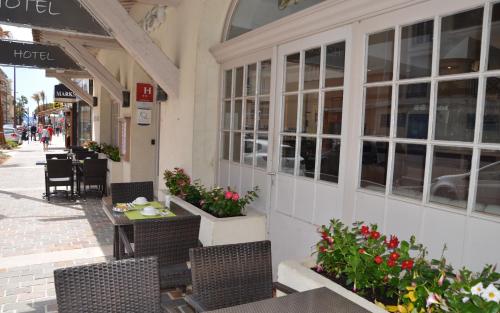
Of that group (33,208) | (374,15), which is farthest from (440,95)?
(33,208)

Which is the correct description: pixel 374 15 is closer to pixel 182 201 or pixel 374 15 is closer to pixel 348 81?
pixel 348 81

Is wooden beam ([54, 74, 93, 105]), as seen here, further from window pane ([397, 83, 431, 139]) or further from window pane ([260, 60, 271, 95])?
window pane ([397, 83, 431, 139])

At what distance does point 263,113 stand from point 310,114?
0.85m

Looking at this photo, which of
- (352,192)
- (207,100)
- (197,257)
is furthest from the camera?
(207,100)

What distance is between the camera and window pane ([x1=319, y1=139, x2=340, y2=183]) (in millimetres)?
3422

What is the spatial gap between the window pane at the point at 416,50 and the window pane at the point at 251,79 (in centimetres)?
209

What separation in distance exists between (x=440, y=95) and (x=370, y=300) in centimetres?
136

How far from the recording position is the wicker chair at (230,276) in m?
2.35

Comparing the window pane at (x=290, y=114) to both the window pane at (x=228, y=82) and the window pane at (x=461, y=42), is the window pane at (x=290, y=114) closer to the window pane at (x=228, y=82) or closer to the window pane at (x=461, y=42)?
the window pane at (x=228, y=82)

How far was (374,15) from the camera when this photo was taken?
9.87 feet

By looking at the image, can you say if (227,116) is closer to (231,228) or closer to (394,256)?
(231,228)

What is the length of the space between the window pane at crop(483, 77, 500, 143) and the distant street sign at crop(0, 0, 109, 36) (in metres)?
4.96

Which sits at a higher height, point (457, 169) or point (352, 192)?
point (457, 169)

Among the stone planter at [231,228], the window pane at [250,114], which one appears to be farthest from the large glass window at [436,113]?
the window pane at [250,114]
